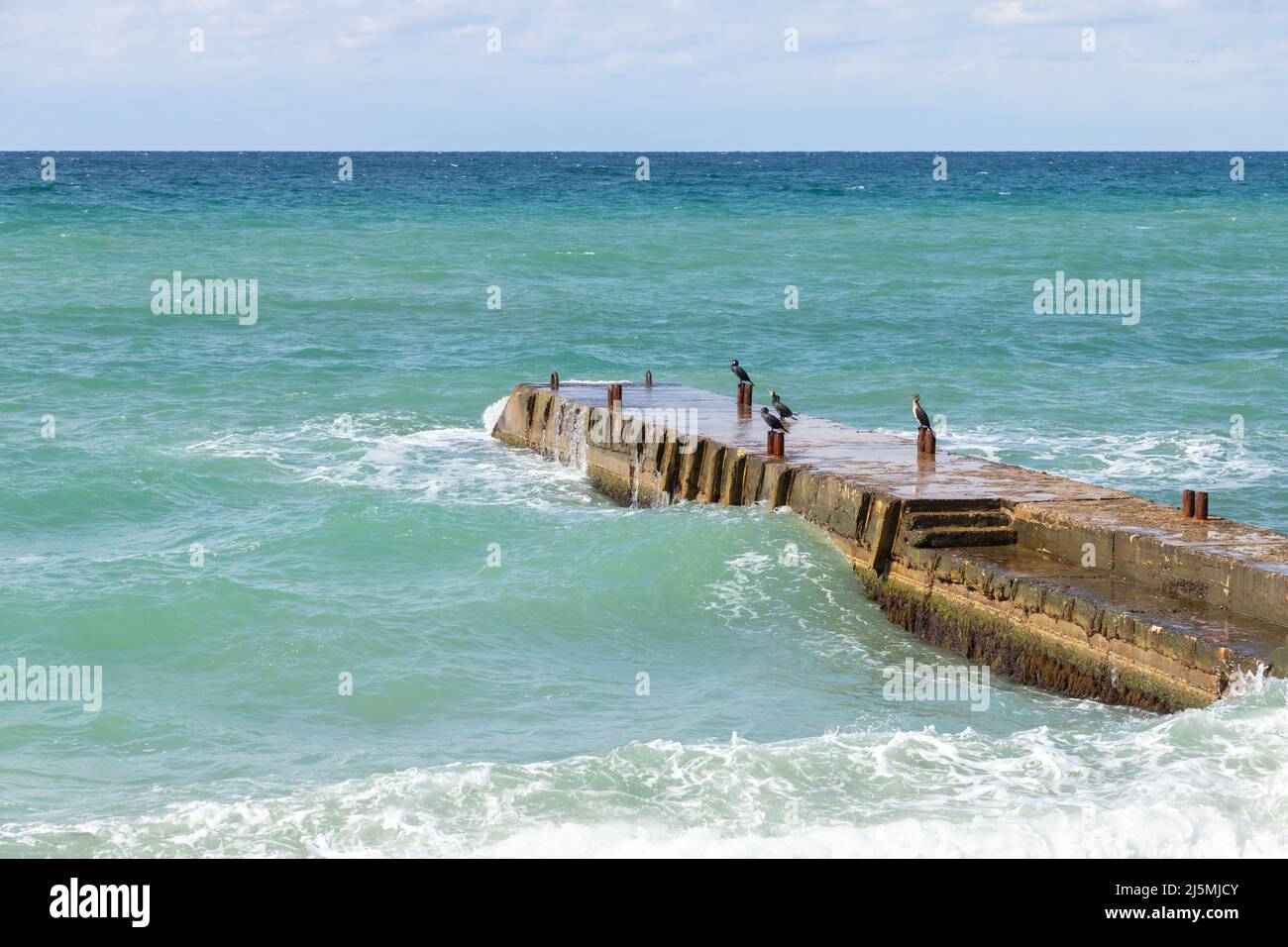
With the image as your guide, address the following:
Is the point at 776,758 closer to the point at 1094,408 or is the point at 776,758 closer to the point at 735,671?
the point at 735,671

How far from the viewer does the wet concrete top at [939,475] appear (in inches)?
575

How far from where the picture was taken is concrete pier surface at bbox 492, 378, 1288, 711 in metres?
13.2

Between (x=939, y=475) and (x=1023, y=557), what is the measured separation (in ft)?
7.42

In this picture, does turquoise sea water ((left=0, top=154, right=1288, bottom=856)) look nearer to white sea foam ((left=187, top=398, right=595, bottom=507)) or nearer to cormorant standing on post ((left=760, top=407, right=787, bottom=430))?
white sea foam ((left=187, top=398, right=595, bottom=507))

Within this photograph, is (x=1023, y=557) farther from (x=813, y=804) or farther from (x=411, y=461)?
(x=411, y=461)

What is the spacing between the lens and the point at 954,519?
1606 centimetres

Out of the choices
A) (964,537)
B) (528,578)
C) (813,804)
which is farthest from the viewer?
(528,578)

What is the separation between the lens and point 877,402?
3009 cm

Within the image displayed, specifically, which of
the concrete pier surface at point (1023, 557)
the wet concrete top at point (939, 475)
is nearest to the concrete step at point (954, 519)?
the concrete pier surface at point (1023, 557)

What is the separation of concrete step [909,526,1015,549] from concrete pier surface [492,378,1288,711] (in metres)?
0.02

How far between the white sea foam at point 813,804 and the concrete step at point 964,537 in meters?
3.53

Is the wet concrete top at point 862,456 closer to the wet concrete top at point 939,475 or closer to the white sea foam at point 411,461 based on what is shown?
the wet concrete top at point 939,475

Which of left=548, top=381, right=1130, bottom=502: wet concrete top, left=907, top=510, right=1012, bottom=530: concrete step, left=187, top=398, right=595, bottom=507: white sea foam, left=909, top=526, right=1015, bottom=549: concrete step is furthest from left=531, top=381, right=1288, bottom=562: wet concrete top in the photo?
left=187, top=398, right=595, bottom=507: white sea foam

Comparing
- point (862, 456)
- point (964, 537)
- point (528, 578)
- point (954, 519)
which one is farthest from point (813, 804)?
point (862, 456)
